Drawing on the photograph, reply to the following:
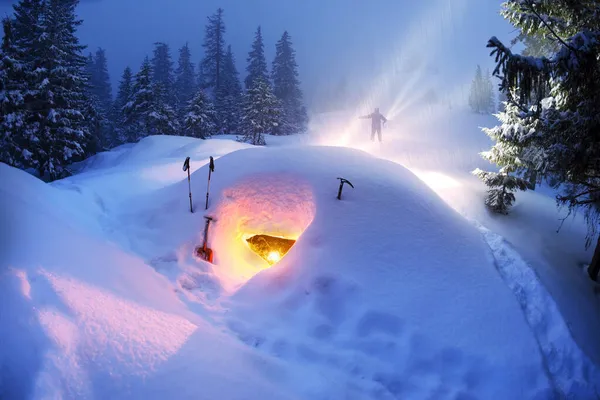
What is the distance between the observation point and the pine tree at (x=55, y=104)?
19703 millimetres

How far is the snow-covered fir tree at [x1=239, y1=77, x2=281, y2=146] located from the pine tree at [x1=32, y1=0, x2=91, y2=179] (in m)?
15.2

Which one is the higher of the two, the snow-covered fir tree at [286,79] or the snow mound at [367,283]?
the snow-covered fir tree at [286,79]

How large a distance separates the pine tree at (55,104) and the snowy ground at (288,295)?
14.4 m

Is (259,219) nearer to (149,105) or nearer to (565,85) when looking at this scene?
(565,85)

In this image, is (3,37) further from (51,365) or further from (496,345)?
(496,345)

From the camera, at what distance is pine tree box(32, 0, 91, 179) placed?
19703mm

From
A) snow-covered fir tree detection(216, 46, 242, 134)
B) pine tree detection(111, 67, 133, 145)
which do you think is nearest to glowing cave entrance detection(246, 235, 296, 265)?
snow-covered fir tree detection(216, 46, 242, 134)

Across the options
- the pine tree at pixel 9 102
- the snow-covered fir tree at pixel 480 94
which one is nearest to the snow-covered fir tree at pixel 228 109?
the pine tree at pixel 9 102

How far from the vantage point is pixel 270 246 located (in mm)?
8445

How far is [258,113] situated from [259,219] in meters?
27.2

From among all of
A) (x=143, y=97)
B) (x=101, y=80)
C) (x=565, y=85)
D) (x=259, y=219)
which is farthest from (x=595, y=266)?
(x=101, y=80)

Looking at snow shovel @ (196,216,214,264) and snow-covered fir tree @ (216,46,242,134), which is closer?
snow shovel @ (196,216,214,264)

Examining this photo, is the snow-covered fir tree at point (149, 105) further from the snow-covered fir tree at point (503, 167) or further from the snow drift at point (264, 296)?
the snow-covered fir tree at point (503, 167)

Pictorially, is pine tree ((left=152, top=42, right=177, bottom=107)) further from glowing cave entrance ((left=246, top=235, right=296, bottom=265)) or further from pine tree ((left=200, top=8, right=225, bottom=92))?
glowing cave entrance ((left=246, top=235, right=296, bottom=265))
